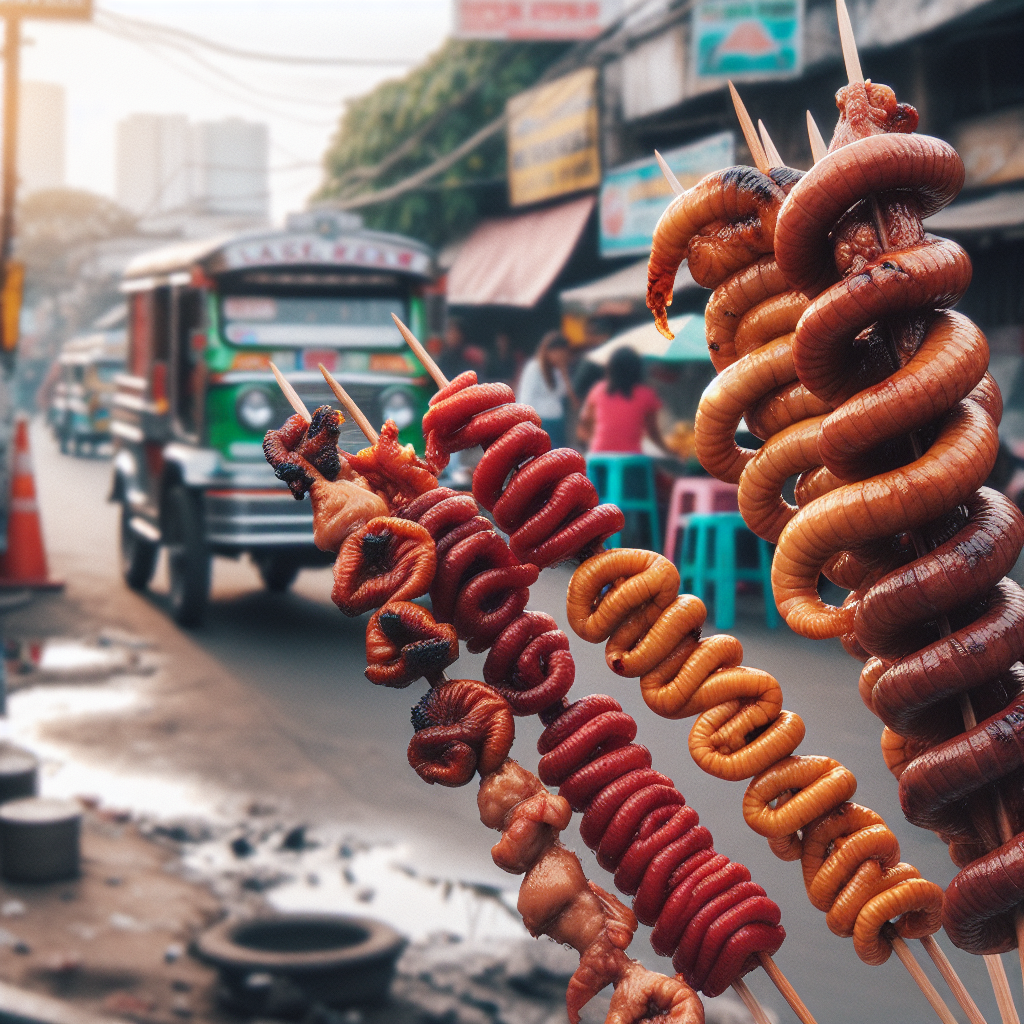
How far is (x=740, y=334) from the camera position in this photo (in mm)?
1051

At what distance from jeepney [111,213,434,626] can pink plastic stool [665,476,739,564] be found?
1.50 m

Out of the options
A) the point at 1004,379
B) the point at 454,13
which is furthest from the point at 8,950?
the point at 454,13

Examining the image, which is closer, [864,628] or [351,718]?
[864,628]

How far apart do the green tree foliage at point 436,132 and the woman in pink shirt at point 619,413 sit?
30.3 feet

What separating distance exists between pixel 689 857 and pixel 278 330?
704cm

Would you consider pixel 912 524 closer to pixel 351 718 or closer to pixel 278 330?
pixel 351 718

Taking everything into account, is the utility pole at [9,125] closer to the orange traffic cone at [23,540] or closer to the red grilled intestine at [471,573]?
the orange traffic cone at [23,540]

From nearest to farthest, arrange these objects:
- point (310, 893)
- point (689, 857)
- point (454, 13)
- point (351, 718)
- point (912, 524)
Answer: point (912, 524)
point (689, 857)
point (310, 893)
point (351, 718)
point (454, 13)

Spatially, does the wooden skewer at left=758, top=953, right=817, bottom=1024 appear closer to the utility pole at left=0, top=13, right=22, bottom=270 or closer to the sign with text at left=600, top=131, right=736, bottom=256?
the sign with text at left=600, top=131, right=736, bottom=256

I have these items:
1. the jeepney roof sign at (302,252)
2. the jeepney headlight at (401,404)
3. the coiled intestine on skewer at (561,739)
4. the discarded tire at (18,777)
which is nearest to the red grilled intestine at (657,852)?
the coiled intestine on skewer at (561,739)

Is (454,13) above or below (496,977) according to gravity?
above

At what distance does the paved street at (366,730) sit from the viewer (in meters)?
1.62

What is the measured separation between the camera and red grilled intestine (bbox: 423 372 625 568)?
100cm

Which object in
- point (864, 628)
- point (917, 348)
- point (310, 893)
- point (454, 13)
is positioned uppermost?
point (454, 13)
